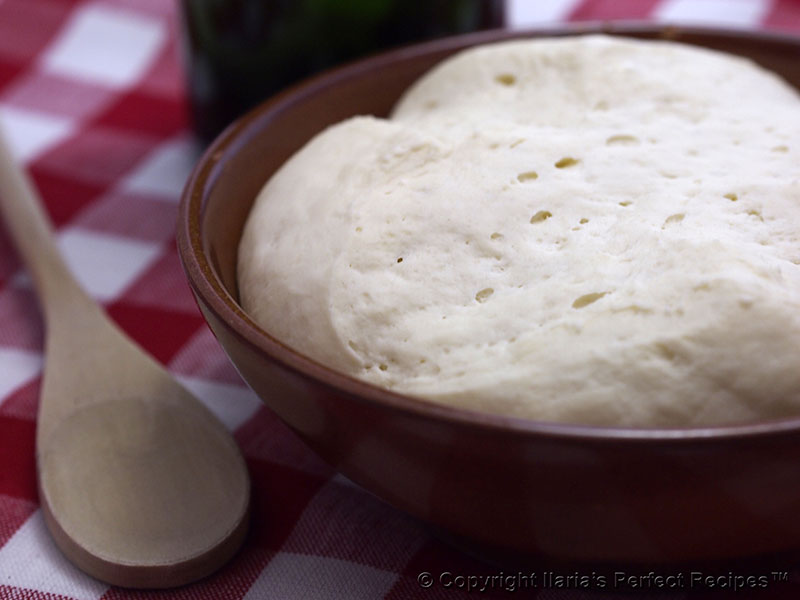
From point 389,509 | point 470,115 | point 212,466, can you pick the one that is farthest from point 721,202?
point 212,466

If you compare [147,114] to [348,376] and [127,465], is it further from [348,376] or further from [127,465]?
[348,376]

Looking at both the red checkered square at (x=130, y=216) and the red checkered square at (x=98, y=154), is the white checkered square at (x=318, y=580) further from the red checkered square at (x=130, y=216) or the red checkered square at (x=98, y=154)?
the red checkered square at (x=98, y=154)

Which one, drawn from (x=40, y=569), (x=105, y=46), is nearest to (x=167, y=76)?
(x=105, y=46)

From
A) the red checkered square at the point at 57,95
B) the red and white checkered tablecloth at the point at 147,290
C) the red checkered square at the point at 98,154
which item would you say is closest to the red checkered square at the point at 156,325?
the red and white checkered tablecloth at the point at 147,290

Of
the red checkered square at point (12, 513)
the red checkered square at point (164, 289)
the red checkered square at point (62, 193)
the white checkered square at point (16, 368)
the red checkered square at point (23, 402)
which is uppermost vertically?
the red checkered square at point (12, 513)

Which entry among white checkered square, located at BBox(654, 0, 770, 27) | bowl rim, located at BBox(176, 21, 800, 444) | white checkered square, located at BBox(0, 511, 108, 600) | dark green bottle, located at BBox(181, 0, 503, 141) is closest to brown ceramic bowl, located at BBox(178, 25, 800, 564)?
bowl rim, located at BBox(176, 21, 800, 444)

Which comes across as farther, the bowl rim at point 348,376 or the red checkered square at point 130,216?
the red checkered square at point 130,216
